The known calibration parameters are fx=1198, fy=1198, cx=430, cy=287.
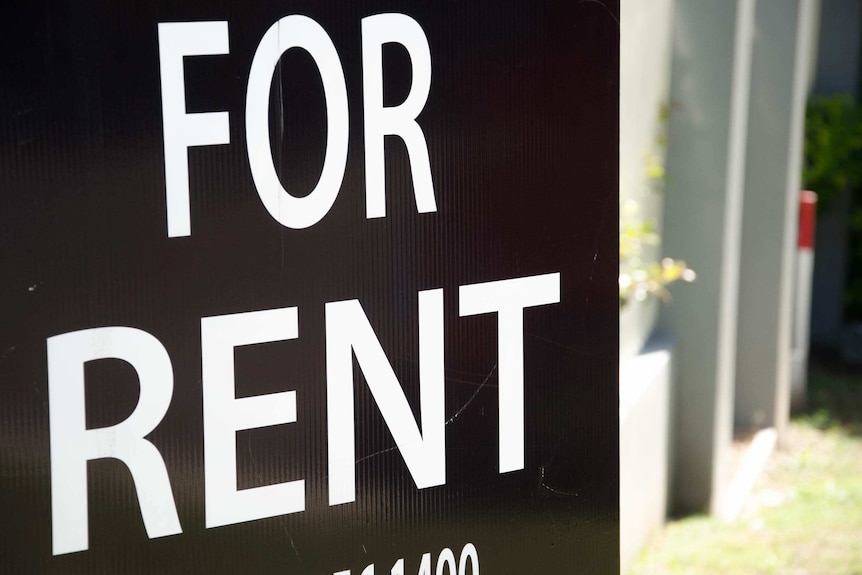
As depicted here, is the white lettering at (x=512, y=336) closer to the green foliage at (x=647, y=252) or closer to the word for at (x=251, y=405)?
the word for at (x=251, y=405)

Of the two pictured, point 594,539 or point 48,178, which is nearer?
point 48,178

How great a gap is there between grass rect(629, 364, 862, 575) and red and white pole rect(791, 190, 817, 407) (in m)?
0.28

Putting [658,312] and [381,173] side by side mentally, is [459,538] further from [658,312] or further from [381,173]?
[658,312]

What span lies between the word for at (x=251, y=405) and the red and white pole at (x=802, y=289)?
5458 millimetres

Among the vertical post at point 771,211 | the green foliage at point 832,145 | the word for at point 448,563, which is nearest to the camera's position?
the word for at point 448,563

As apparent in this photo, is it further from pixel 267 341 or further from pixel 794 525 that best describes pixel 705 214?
pixel 267 341

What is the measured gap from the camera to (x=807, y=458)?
624cm

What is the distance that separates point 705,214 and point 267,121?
403 cm

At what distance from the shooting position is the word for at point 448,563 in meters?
1.68

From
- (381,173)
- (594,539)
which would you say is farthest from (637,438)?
(381,173)

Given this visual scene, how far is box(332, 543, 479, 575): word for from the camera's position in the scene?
1676 millimetres

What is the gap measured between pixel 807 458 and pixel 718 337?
4.23 feet

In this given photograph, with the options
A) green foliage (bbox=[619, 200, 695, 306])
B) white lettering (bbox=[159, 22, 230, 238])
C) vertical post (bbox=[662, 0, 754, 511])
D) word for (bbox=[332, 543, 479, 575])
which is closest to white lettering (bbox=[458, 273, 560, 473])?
word for (bbox=[332, 543, 479, 575])

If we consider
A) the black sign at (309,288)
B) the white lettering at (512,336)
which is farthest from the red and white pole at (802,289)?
the white lettering at (512,336)
